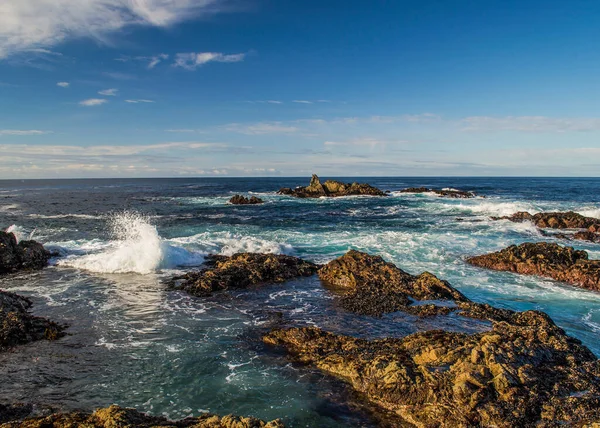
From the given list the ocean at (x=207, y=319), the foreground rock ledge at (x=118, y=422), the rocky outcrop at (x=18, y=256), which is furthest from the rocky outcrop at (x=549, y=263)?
the rocky outcrop at (x=18, y=256)

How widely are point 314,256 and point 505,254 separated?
10.7 m

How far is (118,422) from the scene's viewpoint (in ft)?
19.7

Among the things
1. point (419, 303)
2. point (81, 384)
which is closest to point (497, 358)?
point (419, 303)

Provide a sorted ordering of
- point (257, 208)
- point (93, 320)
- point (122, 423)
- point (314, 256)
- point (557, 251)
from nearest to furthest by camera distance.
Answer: point (122, 423) < point (93, 320) < point (557, 251) < point (314, 256) < point (257, 208)

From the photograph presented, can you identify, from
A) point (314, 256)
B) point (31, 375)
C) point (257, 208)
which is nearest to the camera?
point (31, 375)

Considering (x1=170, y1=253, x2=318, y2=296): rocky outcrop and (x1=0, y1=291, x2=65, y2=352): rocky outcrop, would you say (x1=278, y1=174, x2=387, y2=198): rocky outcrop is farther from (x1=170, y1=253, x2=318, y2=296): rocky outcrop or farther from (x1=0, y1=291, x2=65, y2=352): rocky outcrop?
(x1=0, y1=291, x2=65, y2=352): rocky outcrop

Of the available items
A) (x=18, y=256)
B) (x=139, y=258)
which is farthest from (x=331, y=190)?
(x=18, y=256)

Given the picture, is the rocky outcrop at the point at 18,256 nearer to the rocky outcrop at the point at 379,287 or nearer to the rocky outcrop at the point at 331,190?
the rocky outcrop at the point at 379,287

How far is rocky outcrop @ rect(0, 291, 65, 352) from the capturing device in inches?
408

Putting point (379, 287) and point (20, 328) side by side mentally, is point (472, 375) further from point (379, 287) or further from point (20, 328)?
point (20, 328)

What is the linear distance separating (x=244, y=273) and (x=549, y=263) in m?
15.2

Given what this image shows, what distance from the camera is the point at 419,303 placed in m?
13.7

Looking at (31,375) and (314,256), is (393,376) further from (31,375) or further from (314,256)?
(314,256)

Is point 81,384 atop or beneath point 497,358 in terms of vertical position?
beneath
